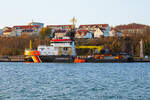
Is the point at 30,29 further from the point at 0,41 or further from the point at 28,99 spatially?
the point at 28,99

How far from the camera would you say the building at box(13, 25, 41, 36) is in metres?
128

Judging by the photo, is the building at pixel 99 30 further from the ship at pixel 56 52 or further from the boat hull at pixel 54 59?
the boat hull at pixel 54 59

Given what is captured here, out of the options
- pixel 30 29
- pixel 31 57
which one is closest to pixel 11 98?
pixel 31 57

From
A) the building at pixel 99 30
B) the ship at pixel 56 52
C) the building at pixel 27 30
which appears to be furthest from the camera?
the building at pixel 27 30

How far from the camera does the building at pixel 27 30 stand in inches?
5054

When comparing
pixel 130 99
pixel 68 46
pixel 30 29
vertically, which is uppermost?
pixel 30 29

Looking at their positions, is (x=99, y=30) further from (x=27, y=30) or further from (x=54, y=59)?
(x=54, y=59)

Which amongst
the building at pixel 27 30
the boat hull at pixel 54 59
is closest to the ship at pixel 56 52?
the boat hull at pixel 54 59

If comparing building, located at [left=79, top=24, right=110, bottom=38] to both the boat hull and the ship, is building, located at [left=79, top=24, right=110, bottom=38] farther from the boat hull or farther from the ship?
the boat hull

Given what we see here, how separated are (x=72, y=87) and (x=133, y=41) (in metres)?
75.3

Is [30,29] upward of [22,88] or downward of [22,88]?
upward

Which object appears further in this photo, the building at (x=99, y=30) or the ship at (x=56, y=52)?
the building at (x=99, y=30)

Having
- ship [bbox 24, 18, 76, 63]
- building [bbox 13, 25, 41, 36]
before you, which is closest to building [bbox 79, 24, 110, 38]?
building [bbox 13, 25, 41, 36]

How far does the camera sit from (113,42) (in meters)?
91.6
